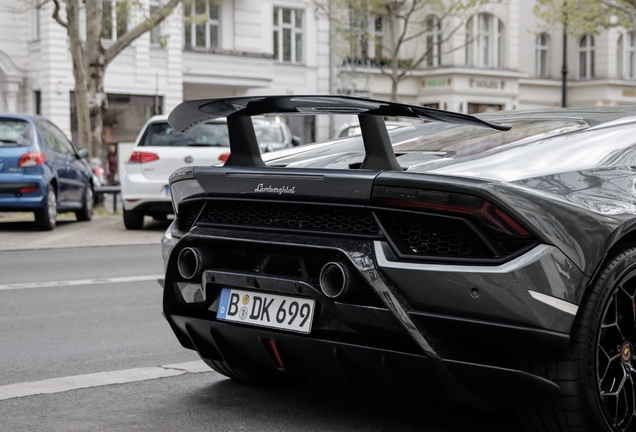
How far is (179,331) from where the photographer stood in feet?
14.3

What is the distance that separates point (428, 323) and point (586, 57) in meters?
49.7

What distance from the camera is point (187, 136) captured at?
1461cm

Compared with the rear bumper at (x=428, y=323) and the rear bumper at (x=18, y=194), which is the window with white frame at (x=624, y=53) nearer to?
the rear bumper at (x=18, y=194)

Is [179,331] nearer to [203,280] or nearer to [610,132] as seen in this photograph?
[203,280]

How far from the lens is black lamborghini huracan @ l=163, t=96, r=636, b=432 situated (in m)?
3.40

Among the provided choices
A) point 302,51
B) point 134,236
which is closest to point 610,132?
point 134,236

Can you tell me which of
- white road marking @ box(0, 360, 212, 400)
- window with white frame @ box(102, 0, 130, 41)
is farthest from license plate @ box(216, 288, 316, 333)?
window with white frame @ box(102, 0, 130, 41)

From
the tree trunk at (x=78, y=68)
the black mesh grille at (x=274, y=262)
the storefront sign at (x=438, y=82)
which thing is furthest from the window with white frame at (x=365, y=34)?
the black mesh grille at (x=274, y=262)

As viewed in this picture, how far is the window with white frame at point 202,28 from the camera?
38.4 meters

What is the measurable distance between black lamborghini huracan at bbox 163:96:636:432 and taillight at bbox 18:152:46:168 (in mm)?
10284

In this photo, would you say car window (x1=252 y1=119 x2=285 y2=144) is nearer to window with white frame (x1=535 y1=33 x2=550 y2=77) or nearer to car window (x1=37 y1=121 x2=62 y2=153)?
car window (x1=37 y1=121 x2=62 y2=153)

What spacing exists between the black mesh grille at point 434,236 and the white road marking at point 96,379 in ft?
6.42

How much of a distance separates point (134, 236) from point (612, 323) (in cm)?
1096

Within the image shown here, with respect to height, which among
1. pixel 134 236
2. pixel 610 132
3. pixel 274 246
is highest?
pixel 610 132
